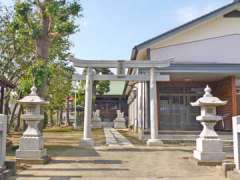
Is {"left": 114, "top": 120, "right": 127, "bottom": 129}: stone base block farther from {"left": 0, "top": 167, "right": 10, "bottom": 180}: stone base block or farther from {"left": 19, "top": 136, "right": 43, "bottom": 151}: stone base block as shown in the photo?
{"left": 0, "top": 167, "right": 10, "bottom": 180}: stone base block

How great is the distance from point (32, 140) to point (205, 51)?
13.5m

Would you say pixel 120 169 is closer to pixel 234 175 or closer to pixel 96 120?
Result: pixel 234 175

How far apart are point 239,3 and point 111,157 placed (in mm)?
13720

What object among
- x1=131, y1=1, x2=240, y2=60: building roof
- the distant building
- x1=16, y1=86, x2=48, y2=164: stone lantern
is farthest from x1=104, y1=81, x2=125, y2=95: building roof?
x1=16, y1=86, x2=48, y2=164: stone lantern

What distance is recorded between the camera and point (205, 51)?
70.2ft

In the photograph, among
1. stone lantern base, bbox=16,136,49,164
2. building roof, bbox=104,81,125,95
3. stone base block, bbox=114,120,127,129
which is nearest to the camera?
stone lantern base, bbox=16,136,49,164

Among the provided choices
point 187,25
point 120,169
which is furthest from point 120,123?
point 120,169

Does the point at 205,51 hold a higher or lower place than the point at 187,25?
lower

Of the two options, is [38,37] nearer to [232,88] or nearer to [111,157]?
[111,157]

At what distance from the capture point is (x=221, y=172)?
9.28 m

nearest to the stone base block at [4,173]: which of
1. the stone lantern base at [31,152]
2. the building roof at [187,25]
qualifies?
the stone lantern base at [31,152]

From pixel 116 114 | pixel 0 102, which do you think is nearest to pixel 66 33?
pixel 0 102

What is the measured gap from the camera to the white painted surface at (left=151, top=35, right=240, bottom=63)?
2114cm

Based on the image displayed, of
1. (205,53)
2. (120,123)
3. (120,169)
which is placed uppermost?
(205,53)
